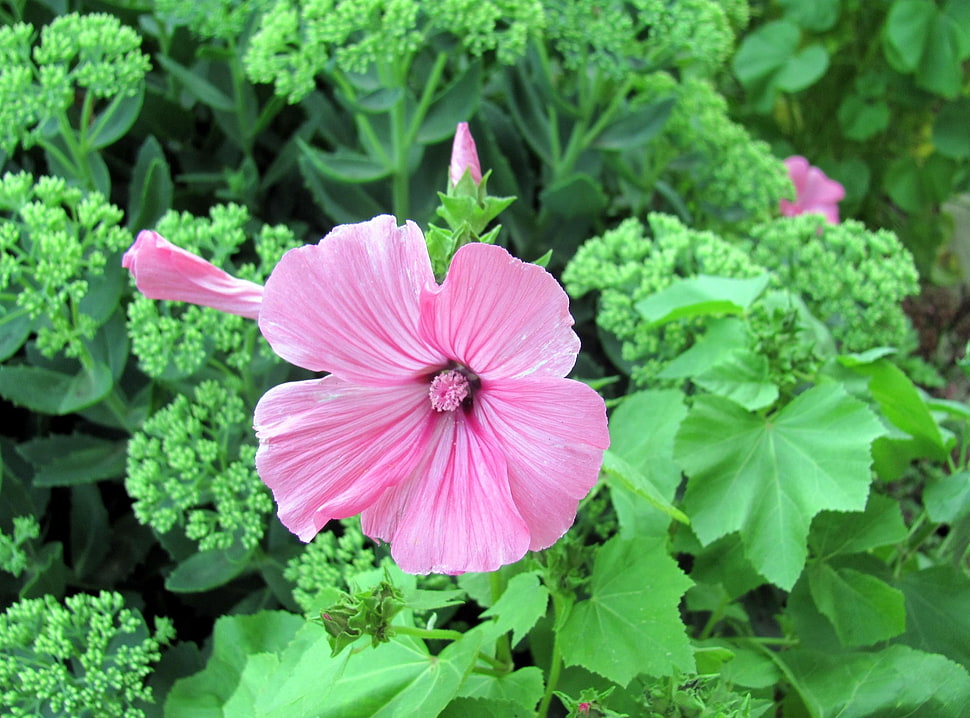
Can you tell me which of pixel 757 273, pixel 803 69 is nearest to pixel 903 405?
pixel 757 273

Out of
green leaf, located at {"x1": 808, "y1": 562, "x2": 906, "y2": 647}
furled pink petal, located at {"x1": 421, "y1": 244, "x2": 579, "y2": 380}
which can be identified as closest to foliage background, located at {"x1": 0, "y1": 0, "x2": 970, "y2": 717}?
green leaf, located at {"x1": 808, "y1": 562, "x2": 906, "y2": 647}

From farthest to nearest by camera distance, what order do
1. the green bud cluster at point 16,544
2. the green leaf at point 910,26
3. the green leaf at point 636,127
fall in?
the green leaf at point 910,26 → the green leaf at point 636,127 → the green bud cluster at point 16,544

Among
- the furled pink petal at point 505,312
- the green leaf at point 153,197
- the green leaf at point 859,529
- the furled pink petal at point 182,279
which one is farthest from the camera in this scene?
the green leaf at point 153,197

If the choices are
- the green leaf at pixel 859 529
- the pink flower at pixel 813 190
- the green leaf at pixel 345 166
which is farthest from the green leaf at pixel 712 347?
the pink flower at pixel 813 190

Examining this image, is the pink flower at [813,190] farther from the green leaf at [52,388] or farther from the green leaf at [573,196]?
the green leaf at [52,388]

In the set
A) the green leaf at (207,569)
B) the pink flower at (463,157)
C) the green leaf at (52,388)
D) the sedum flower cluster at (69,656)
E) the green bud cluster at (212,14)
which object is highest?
the pink flower at (463,157)

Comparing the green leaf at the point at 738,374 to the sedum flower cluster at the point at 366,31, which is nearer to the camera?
the green leaf at the point at 738,374
